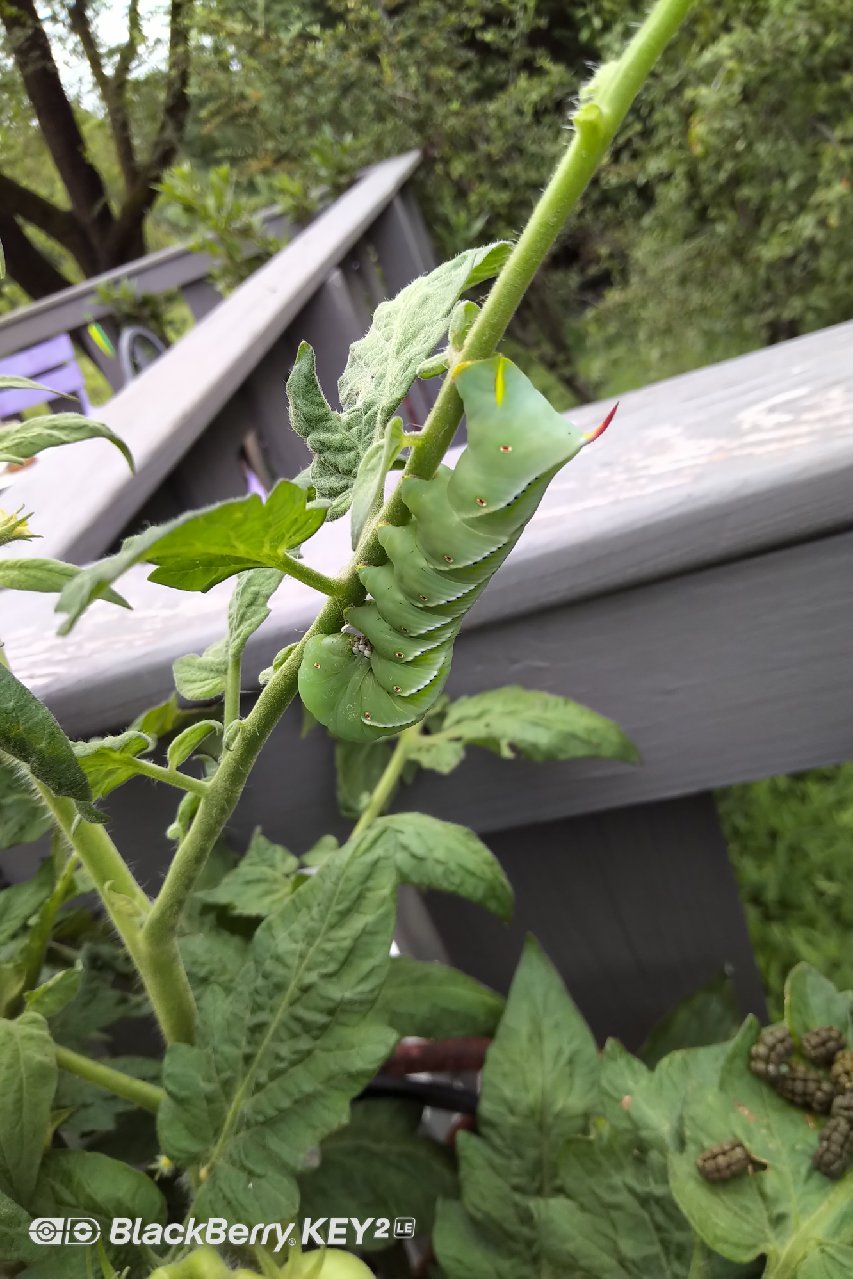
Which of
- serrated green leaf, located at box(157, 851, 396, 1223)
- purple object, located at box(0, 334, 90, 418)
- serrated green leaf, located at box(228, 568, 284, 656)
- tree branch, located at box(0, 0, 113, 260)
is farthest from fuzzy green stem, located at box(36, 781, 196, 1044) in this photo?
purple object, located at box(0, 334, 90, 418)

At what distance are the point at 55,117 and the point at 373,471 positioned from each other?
81.5 inches

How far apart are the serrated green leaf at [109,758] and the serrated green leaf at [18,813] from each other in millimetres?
202

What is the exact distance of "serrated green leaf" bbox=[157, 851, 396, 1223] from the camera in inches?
15.2

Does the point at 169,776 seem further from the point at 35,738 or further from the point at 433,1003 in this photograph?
the point at 433,1003

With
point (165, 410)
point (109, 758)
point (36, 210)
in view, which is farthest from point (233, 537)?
point (36, 210)

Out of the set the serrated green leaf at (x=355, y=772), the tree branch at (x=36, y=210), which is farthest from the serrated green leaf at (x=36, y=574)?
the tree branch at (x=36, y=210)

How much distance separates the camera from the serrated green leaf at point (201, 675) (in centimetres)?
34

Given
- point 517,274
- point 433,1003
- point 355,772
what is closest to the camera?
point 517,274

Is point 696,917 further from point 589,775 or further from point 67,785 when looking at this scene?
point 67,785

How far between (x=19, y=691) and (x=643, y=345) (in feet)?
7.44

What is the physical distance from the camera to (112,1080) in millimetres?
436

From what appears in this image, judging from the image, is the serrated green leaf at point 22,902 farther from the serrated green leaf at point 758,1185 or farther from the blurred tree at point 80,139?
the blurred tree at point 80,139

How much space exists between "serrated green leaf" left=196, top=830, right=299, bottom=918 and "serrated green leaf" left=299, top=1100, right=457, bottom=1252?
13cm

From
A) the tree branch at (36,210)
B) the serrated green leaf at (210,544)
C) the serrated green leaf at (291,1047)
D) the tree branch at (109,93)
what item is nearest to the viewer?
the serrated green leaf at (210,544)
